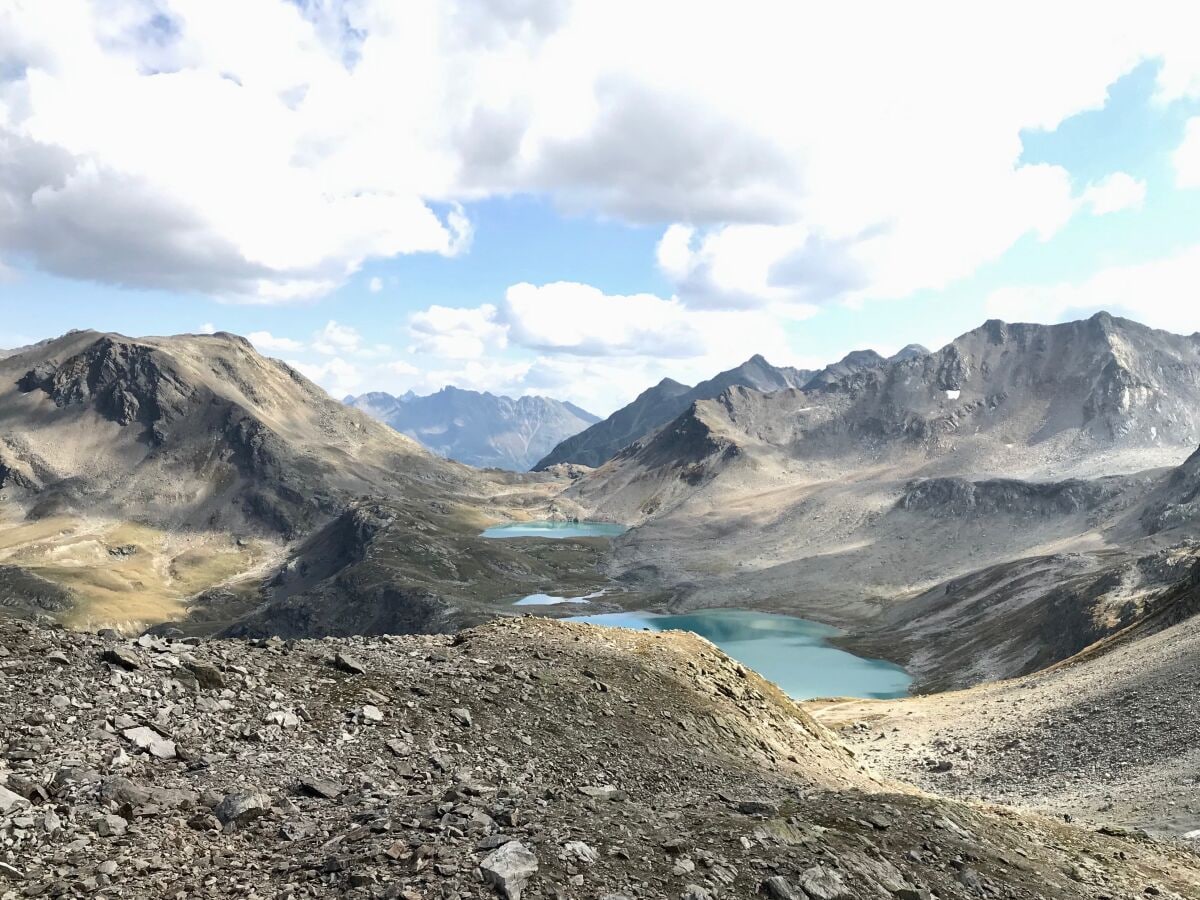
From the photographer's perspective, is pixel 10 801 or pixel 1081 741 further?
pixel 1081 741

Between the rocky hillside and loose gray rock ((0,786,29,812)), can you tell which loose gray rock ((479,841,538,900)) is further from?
loose gray rock ((0,786,29,812))

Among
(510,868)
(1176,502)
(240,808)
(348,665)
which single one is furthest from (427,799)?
(1176,502)

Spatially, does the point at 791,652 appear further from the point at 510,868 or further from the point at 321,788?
the point at 510,868

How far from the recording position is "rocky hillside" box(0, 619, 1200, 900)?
12.5m

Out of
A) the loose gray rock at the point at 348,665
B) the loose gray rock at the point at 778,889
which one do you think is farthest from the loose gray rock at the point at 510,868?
the loose gray rock at the point at 348,665

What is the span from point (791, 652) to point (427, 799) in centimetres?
14567

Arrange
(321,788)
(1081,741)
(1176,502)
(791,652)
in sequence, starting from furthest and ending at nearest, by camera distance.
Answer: (1176,502) < (791,652) < (1081,741) < (321,788)

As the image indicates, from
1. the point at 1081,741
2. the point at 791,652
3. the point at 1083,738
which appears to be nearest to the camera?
the point at 1081,741

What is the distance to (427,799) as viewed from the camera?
16.0m

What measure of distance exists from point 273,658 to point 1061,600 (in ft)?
379

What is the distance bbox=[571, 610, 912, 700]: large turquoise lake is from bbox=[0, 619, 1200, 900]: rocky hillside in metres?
78.6

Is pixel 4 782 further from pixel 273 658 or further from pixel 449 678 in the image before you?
pixel 449 678

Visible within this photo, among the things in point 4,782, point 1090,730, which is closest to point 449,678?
point 4,782

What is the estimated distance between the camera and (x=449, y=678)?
23.8m
